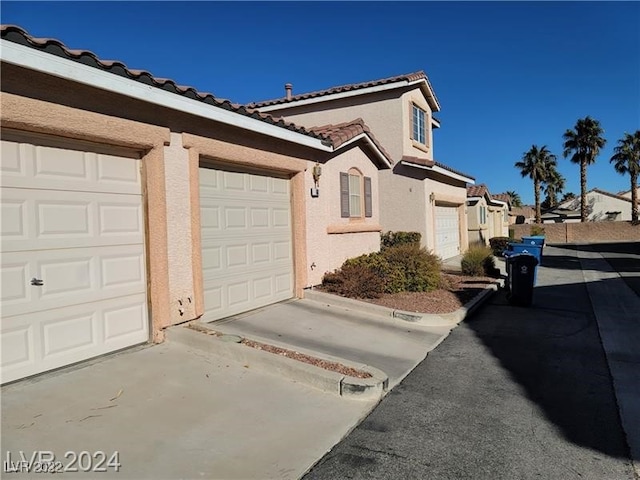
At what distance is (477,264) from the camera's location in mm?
14203

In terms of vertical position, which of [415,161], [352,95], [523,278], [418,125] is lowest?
[523,278]

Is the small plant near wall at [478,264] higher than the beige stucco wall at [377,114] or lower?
lower

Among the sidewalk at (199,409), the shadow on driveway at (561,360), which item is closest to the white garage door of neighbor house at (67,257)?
the sidewalk at (199,409)

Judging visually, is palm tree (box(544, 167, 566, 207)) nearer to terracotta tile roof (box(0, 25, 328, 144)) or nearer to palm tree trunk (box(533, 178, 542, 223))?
palm tree trunk (box(533, 178, 542, 223))

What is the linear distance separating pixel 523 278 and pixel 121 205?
870cm

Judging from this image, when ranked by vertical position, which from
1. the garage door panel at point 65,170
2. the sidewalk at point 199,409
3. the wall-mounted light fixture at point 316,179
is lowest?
the sidewalk at point 199,409

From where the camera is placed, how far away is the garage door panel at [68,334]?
454 cm

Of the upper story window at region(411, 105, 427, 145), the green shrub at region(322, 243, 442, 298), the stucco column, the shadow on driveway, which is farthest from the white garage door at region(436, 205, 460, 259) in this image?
the stucco column

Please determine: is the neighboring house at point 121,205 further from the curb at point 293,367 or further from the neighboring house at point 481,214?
the neighboring house at point 481,214

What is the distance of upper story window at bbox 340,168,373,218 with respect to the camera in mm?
10805

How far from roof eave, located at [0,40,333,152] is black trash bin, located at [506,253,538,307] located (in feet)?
21.2

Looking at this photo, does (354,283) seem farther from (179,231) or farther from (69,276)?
(69,276)

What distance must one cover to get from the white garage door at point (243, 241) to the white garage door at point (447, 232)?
35.0ft

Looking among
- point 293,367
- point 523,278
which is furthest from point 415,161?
point 293,367
